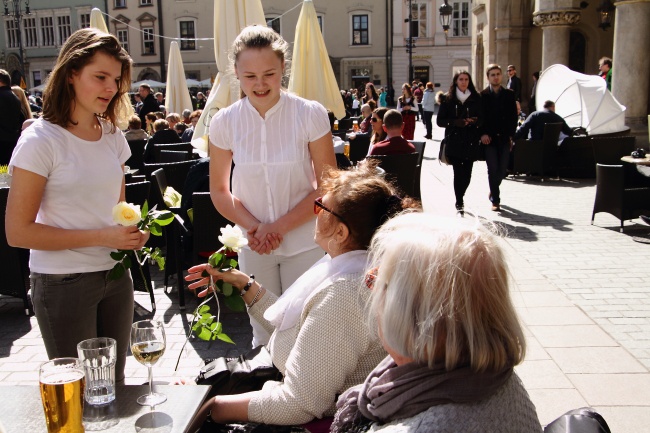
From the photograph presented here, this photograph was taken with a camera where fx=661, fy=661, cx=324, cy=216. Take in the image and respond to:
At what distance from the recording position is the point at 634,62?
468 inches

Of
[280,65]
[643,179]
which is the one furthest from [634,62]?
[280,65]

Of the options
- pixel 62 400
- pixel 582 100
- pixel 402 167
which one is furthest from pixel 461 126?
pixel 62 400

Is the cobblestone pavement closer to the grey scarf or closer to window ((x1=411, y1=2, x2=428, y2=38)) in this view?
the grey scarf

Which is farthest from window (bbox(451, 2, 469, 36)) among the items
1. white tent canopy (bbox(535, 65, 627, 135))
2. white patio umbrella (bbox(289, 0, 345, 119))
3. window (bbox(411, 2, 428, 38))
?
white patio umbrella (bbox(289, 0, 345, 119))

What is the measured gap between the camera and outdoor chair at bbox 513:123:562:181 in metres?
11.9

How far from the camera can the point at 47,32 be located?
52281mm

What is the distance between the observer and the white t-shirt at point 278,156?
10.6 feet

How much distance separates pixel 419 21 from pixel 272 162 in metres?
48.8

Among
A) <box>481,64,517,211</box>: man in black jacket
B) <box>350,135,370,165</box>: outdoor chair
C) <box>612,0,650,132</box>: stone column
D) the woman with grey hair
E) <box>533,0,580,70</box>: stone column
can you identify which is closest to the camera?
the woman with grey hair

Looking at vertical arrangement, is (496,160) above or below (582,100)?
below

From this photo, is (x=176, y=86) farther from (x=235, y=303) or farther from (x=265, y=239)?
(x=235, y=303)

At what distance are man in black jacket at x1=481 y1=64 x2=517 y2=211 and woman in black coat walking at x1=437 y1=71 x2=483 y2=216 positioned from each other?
155 mm

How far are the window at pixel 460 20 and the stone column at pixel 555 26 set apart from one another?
3552 cm

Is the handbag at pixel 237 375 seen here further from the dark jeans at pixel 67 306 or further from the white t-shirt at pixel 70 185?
the white t-shirt at pixel 70 185
